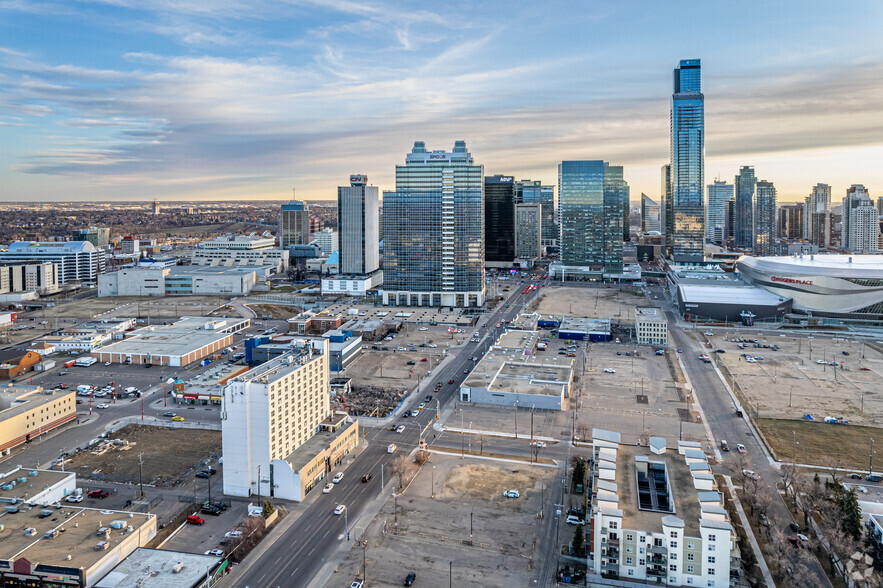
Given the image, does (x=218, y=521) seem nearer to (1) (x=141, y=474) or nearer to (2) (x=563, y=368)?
(1) (x=141, y=474)

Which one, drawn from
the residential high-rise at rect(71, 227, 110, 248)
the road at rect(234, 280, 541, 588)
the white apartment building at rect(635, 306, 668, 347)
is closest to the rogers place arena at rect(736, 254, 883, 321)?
the white apartment building at rect(635, 306, 668, 347)

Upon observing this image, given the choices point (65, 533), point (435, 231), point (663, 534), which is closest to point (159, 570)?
point (65, 533)

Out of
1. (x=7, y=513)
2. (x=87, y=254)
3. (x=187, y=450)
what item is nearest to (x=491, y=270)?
(x=87, y=254)

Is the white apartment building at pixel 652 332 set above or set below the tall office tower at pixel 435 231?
below

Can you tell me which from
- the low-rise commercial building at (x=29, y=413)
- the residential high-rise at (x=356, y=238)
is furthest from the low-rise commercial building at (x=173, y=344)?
the residential high-rise at (x=356, y=238)

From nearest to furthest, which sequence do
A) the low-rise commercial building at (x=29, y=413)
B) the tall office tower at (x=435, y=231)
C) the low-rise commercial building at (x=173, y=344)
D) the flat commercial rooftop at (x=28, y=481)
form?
the flat commercial rooftop at (x=28, y=481)
the low-rise commercial building at (x=29, y=413)
the low-rise commercial building at (x=173, y=344)
the tall office tower at (x=435, y=231)

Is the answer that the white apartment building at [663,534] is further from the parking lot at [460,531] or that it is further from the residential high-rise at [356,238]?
the residential high-rise at [356,238]
